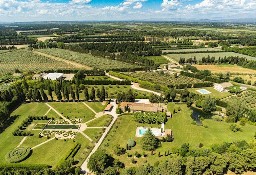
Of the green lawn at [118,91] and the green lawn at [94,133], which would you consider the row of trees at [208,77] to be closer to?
the green lawn at [118,91]

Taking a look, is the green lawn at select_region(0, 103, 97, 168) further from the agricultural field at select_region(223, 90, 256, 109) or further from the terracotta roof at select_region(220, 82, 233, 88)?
the terracotta roof at select_region(220, 82, 233, 88)

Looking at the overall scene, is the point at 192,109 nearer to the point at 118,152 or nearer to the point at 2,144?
the point at 118,152

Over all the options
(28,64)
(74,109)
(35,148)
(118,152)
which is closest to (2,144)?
(35,148)

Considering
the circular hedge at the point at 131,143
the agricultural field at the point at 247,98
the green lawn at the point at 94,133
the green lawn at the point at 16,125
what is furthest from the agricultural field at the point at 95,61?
the circular hedge at the point at 131,143

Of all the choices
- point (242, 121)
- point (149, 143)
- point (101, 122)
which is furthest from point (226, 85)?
point (101, 122)

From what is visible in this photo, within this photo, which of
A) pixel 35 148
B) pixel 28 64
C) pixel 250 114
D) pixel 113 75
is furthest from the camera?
pixel 28 64

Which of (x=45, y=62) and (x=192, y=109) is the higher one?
(x=45, y=62)

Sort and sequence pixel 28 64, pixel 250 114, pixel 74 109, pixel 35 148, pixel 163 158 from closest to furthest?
pixel 163 158 < pixel 35 148 < pixel 250 114 < pixel 74 109 < pixel 28 64

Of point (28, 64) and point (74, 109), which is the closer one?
point (74, 109)
